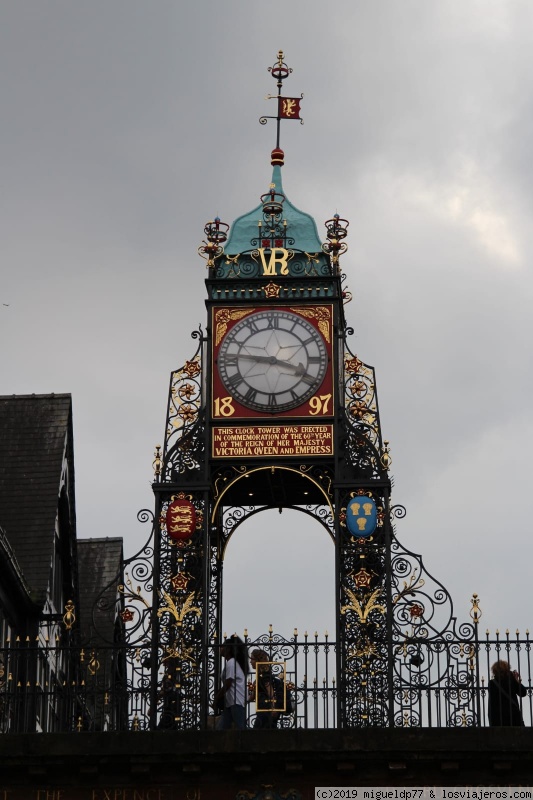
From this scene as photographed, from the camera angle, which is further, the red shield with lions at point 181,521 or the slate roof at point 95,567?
the slate roof at point 95,567

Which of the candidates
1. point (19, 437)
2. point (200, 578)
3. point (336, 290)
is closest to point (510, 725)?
point (200, 578)

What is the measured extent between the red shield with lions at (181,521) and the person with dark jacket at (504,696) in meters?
5.00

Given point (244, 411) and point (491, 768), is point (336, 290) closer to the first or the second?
point (244, 411)

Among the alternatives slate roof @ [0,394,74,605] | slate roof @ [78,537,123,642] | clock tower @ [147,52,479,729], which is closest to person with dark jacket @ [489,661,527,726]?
clock tower @ [147,52,479,729]

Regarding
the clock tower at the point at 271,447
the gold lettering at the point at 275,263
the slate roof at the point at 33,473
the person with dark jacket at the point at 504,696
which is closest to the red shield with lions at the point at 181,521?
the clock tower at the point at 271,447

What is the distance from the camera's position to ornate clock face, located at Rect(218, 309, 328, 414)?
33.7 meters

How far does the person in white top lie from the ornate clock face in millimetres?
4304

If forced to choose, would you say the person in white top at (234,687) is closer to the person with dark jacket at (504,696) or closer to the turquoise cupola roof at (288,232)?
the person with dark jacket at (504,696)

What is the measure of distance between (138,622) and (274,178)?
7.25 meters

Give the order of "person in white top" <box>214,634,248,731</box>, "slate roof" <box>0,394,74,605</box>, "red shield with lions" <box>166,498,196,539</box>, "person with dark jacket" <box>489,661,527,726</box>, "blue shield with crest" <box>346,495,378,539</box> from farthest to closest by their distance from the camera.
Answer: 1. "slate roof" <box>0,394,74,605</box>
2. "red shield with lions" <box>166,498,196,539</box>
3. "blue shield with crest" <box>346,495,378,539</box>
4. "person in white top" <box>214,634,248,731</box>
5. "person with dark jacket" <box>489,661,527,726</box>

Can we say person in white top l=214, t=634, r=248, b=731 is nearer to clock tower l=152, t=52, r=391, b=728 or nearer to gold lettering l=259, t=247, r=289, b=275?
clock tower l=152, t=52, r=391, b=728

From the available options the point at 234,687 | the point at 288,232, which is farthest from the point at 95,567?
the point at 234,687

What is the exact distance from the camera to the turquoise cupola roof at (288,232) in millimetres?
34812

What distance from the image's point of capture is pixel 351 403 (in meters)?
33.6
